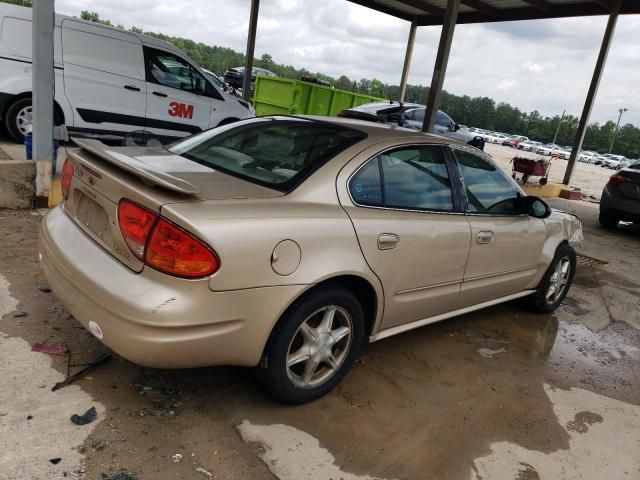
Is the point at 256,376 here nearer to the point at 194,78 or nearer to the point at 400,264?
the point at 400,264

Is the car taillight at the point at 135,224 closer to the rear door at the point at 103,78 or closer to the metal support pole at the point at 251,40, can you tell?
the rear door at the point at 103,78

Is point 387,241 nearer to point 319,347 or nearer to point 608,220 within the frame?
point 319,347

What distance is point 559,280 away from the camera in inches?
185

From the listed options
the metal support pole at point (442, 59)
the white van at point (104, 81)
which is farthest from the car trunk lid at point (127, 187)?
the metal support pole at point (442, 59)

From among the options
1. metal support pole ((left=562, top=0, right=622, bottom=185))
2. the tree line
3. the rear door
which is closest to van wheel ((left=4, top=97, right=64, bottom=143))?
the rear door

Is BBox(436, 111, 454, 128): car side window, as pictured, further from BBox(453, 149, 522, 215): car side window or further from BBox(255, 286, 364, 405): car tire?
BBox(255, 286, 364, 405): car tire

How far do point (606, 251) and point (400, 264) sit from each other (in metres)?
6.36

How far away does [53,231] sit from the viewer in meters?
2.73

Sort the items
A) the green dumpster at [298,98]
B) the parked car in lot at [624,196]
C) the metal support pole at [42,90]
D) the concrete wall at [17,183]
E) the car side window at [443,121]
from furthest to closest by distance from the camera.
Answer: the car side window at [443,121] → the green dumpster at [298,98] → the parked car in lot at [624,196] → the concrete wall at [17,183] → the metal support pole at [42,90]

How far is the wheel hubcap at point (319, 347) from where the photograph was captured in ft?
8.66

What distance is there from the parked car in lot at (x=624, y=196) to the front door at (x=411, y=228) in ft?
23.0

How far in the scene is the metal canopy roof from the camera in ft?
35.9

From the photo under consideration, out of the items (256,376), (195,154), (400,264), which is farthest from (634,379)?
(195,154)

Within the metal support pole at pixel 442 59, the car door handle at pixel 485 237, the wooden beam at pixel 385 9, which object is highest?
the wooden beam at pixel 385 9
